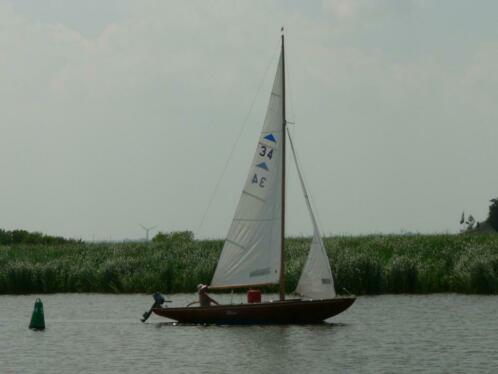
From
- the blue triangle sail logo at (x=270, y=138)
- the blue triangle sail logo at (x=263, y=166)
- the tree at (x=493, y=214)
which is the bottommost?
the blue triangle sail logo at (x=263, y=166)

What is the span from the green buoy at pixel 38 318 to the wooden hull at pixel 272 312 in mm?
5531

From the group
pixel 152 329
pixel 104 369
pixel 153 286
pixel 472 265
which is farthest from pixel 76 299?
pixel 104 369

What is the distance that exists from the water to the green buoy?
38cm

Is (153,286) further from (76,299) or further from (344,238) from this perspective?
(344,238)

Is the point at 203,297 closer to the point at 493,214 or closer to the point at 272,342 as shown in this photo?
the point at 272,342

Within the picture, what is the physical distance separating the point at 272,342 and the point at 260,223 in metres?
5.43

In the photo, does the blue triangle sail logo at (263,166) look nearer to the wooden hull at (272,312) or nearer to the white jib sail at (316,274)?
the white jib sail at (316,274)

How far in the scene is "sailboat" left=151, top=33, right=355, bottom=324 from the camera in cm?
4616

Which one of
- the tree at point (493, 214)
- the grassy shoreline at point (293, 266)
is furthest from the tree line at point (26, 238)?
the tree at point (493, 214)

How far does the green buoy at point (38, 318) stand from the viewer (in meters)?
49.0

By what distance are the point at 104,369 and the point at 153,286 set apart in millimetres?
27540

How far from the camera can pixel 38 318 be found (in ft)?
161

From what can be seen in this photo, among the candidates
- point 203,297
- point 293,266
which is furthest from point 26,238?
point 203,297

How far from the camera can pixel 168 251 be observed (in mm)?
69875
